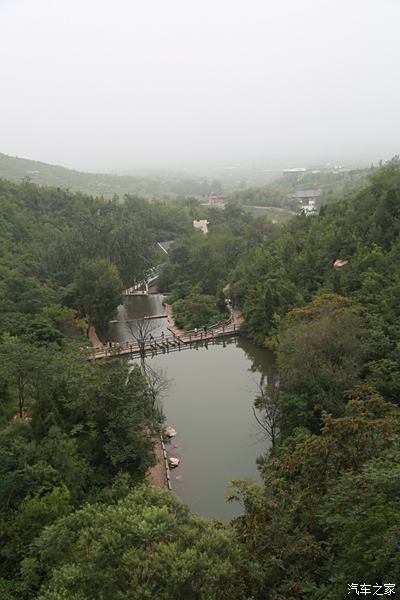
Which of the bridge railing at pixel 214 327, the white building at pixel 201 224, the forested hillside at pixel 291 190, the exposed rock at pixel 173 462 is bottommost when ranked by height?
the exposed rock at pixel 173 462

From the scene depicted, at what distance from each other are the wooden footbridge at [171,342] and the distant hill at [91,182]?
6706cm

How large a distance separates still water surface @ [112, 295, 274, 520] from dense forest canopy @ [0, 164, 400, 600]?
846mm

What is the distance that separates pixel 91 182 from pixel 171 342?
274 ft

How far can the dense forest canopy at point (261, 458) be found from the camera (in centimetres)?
711

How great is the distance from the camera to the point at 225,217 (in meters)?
58.4

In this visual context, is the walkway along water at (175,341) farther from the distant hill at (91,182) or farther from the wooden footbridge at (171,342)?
the distant hill at (91,182)

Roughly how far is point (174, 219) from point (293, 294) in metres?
33.3

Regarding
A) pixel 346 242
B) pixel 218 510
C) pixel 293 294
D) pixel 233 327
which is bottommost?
pixel 218 510

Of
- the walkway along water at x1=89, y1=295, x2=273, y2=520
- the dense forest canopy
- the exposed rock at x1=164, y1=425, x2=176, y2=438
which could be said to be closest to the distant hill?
the dense forest canopy

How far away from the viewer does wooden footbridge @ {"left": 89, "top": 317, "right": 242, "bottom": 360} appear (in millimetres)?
24406

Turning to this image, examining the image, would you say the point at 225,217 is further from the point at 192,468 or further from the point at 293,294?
the point at 192,468

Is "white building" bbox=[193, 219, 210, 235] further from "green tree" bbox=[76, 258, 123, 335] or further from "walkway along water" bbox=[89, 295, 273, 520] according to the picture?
"green tree" bbox=[76, 258, 123, 335]

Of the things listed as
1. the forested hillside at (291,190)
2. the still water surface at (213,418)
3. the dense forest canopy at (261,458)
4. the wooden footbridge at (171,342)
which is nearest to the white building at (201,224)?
the forested hillside at (291,190)

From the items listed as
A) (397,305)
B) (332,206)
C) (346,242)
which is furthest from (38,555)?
(332,206)
